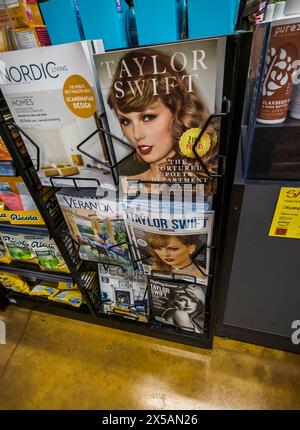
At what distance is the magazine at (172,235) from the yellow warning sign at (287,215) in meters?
0.21

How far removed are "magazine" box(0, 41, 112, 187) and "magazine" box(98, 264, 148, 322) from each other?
0.57 metres

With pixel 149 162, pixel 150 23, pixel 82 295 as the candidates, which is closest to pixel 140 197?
pixel 149 162

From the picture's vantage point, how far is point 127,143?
1.98 ft

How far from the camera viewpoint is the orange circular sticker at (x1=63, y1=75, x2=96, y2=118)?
55cm

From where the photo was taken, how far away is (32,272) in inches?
51.4

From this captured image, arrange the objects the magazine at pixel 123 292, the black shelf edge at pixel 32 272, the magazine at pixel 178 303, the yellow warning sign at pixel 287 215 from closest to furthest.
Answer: the yellow warning sign at pixel 287 215
the magazine at pixel 178 303
the magazine at pixel 123 292
the black shelf edge at pixel 32 272

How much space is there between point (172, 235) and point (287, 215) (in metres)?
0.35

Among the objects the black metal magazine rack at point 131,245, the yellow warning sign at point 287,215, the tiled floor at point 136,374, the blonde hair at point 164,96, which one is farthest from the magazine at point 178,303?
the blonde hair at point 164,96

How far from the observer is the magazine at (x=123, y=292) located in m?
1.16

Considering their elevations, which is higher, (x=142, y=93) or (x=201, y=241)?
(x=142, y=93)

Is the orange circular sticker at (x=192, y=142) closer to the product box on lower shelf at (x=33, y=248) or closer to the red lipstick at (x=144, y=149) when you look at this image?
the red lipstick at (x=144, y=149)

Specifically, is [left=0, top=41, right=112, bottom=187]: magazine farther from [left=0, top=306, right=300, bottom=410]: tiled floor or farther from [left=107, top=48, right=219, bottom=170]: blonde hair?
[left=0, top=306, right=300, bottom=410]: tiled floor
